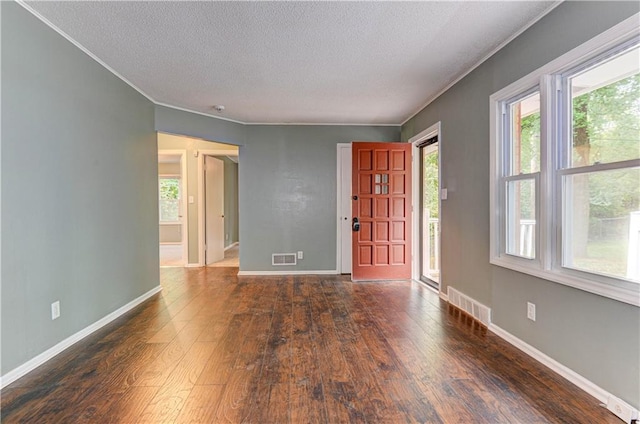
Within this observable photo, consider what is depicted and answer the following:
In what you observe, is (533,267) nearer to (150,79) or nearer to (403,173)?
(403,173)

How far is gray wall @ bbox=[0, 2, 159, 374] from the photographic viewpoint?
79.8 inches

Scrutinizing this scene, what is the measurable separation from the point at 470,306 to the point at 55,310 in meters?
3.61

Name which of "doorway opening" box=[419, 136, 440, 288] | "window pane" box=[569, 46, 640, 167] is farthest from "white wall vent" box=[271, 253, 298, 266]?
"window pane" box=[569, 46, 640, 167]

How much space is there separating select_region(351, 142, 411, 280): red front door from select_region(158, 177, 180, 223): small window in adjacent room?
6.52m

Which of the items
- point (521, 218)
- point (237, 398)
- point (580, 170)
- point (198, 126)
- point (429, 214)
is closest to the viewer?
point (237, 398)

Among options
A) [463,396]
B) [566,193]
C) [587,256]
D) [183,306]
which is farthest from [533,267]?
[183,306]

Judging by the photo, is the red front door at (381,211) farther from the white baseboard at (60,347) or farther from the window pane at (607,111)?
the white baseboard at (60,347)

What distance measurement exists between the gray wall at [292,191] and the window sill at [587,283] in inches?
122

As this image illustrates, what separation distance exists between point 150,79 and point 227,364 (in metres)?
3.00

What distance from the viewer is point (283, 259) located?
17.2 ft

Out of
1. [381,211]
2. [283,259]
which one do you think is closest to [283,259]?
[283,259]

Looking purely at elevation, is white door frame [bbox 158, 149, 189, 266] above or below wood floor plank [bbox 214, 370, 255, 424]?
above

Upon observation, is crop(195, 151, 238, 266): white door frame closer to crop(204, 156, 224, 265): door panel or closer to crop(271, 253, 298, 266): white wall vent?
crop(204, 156, 224, 265): door panel

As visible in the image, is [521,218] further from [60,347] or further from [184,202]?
[184,202]
